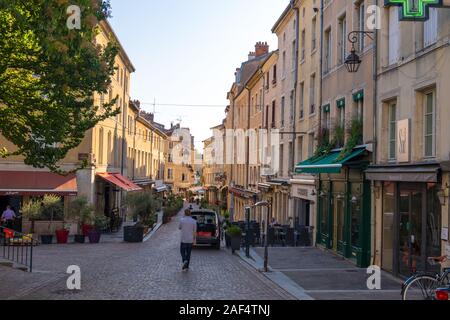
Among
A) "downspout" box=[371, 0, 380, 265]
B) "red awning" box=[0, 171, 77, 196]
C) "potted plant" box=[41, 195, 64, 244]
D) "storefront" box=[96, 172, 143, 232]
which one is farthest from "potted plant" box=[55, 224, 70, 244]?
"downspout" box=[371, 0, 380, 265]

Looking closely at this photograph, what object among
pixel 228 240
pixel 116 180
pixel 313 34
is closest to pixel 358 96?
pixel 313 34

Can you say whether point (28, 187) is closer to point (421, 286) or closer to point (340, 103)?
point (340, 103)

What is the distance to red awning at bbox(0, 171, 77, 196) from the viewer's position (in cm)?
2638

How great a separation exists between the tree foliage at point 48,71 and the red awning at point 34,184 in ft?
40.9

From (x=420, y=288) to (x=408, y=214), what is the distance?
4700 mm

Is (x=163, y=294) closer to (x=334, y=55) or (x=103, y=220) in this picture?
(x=334, y=55)

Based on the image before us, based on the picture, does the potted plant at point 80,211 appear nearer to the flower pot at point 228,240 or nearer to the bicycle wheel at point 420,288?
the flower pot at point 228,240

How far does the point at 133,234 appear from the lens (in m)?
26.4

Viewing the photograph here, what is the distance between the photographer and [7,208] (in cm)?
2616

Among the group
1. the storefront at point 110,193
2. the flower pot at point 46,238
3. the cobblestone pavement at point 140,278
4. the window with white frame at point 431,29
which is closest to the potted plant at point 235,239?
the cobblestone pavement at point 140,278

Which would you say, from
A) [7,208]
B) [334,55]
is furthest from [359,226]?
[7,208]

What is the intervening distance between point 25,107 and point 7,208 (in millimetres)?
14353

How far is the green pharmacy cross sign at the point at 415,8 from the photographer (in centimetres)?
1145

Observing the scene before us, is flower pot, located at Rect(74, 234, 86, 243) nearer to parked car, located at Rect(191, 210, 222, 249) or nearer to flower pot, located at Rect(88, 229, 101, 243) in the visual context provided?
flower pot, located at Rect(88, 229, 101, 243)
